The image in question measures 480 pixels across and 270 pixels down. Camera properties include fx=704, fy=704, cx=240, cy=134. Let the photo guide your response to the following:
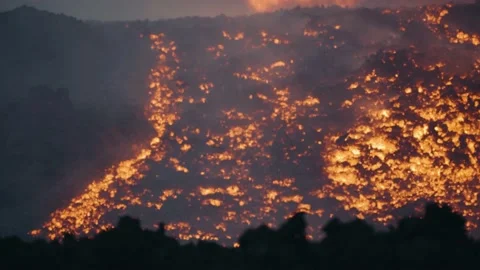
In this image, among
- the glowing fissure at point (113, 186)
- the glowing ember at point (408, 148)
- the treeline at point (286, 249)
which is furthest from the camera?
the glowing fissure at point (113, 186)

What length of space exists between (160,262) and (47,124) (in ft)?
199

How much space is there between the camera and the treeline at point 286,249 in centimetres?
1004

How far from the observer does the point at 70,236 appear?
1373 centimetres

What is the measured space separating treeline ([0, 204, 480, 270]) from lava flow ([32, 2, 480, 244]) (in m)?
38.5

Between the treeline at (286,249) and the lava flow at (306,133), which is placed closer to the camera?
the treeline at (286,249)

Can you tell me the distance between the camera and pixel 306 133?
61.8 meters

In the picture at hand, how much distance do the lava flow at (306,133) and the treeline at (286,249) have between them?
38.5m

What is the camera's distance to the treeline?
10039mm

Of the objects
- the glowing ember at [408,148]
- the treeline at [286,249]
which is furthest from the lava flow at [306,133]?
the treeline at [286,249]

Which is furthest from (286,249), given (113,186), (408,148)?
(113,186)

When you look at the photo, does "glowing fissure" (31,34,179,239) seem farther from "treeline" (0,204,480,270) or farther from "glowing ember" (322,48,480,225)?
"treeline" (0,204,480,270)

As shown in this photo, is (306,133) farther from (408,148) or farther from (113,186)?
(113,186)

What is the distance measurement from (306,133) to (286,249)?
5120 centimetres

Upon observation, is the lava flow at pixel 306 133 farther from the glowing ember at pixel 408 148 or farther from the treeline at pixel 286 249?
the treeline at pixel 286 249
